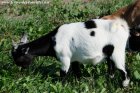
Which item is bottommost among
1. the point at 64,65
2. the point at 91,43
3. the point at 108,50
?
the point at 64,65

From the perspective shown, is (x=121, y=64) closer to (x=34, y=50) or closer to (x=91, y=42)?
(x=91, y=42)

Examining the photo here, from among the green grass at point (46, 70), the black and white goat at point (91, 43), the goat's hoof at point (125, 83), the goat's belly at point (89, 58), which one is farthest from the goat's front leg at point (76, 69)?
the goat's hoof at point (125, 83)

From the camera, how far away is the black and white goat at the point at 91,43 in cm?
794

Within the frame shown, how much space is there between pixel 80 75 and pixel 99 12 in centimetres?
410

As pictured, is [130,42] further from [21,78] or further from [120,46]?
[21,78]

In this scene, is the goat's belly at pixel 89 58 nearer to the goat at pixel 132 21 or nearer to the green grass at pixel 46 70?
the green grass at pixel 46 70

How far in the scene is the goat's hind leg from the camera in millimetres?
7938

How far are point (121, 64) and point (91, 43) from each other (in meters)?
0.55

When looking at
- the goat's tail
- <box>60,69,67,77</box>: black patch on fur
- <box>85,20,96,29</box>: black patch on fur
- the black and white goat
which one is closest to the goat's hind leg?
the black and white goat

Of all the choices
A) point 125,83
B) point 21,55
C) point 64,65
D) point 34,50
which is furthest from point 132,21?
point 21,55

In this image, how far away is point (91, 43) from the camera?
26.2ft

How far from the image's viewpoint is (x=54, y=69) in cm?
892

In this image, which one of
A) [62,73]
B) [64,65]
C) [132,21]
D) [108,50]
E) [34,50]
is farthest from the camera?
[34,50]

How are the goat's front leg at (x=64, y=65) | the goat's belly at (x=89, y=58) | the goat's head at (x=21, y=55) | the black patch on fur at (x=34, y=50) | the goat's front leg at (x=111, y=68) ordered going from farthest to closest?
the goat's head at (x=21, y=55) < the black patch on fur at (x=34, y=50) < the goat's front leg at (x=111, y=68) < the goat's front leg at (x=64, y=65) < the goat's belly at (x=89, y=58)
